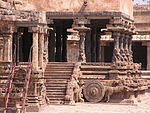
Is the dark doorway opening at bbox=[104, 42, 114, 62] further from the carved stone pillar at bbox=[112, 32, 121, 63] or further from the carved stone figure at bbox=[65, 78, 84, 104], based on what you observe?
the carved stone figure at bbox=[65, 78, 84, 104]

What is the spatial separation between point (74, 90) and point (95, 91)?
119 cm

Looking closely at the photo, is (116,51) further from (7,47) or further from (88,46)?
(7,47)

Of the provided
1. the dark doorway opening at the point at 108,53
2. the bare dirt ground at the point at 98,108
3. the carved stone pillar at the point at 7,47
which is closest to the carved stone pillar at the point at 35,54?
the carved stone pillar at the point at 7,47

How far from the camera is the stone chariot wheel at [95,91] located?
2813 cm

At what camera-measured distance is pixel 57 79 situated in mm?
28562

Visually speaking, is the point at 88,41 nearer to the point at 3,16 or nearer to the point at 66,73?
Answer: the point at 66,73

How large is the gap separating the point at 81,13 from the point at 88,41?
3767mm

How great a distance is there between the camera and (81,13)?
1211 inches

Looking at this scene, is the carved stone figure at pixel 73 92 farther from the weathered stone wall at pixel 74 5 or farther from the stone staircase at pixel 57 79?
the weathered stone wall at pixel 74 5

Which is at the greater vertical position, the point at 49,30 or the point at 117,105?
the point at 49,30

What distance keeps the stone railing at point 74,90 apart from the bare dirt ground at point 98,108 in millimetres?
488

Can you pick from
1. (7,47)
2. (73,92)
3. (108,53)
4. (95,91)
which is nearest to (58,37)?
(95,91)

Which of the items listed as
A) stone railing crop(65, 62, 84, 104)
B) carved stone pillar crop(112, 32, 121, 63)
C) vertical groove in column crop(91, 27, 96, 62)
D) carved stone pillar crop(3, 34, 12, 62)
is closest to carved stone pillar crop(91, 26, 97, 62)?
vertical groove in column crop(91, 27, 96, 62)

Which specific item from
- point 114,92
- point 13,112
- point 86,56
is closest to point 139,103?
point 114,92
